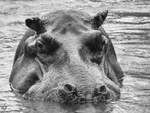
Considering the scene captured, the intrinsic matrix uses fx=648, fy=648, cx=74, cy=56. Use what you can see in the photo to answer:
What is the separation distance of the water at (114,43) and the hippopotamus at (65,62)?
0.19 meters

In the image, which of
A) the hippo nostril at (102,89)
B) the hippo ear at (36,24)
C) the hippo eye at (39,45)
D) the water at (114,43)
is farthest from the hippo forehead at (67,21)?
the hippo nostril at (102,89)

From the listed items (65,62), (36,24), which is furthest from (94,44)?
(36,24)

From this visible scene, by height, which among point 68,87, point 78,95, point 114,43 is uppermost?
point 68,87

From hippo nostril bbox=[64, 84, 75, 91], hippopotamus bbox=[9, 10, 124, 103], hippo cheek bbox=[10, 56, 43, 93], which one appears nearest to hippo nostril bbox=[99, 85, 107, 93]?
hippopotamus bbox=[9, 10, 124, 103]

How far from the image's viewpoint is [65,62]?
9945mm

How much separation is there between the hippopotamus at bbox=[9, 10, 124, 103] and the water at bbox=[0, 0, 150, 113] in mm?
191

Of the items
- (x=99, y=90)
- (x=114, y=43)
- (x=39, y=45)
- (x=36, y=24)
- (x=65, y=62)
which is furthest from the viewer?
(x=114, y=43)

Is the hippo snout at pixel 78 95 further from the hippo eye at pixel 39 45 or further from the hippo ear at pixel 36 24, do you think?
the hippo ear at pixel 36 24

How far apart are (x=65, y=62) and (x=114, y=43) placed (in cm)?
540

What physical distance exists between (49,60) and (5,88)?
4.73ft

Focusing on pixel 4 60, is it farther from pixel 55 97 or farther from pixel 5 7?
pixel 5 7

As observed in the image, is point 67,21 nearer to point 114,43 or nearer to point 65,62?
point 65,62

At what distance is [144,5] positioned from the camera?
20.6m

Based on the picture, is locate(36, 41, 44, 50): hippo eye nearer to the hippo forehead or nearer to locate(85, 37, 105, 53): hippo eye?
the hippo forehead
